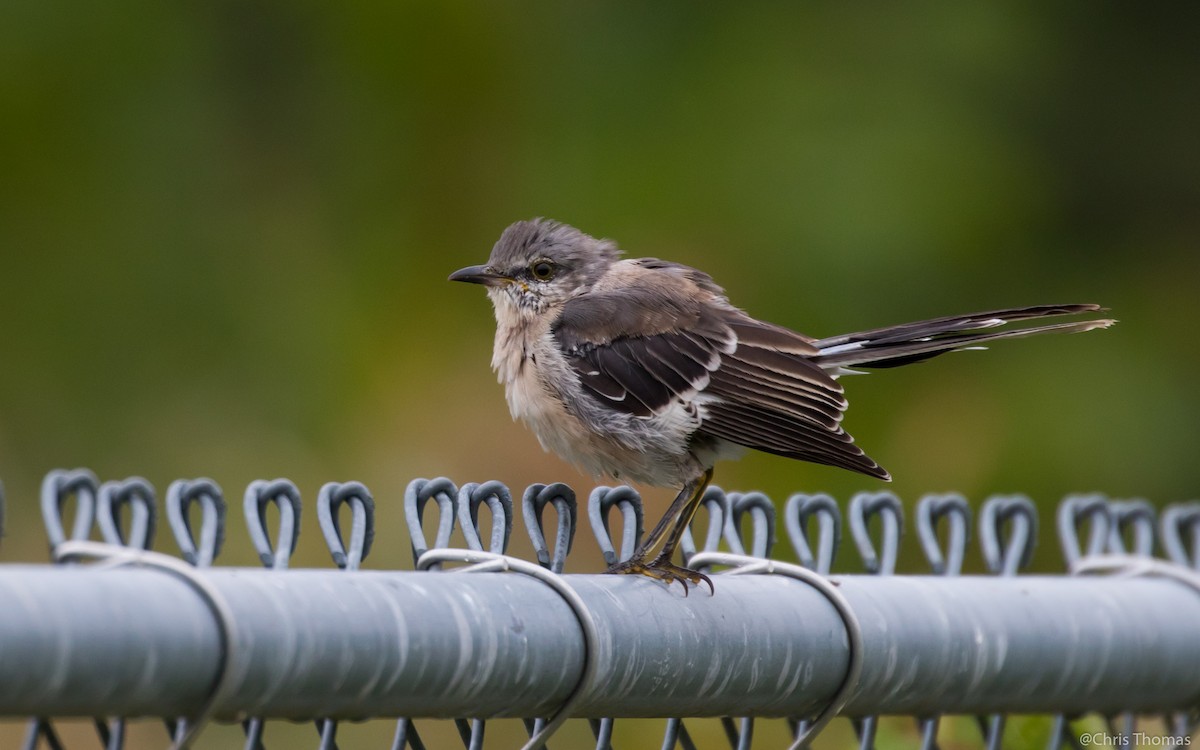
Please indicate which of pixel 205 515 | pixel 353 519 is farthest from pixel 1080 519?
pixel 205 515

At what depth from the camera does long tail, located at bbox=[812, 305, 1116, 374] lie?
326 cm

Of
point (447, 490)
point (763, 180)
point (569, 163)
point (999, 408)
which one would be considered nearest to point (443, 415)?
point (569, 163)

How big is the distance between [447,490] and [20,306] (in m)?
4.68

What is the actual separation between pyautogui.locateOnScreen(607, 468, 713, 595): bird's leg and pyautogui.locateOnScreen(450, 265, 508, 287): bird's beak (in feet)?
3.40

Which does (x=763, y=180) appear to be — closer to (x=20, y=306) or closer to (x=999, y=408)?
(x=999, y=408)

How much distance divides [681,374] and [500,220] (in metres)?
3.28

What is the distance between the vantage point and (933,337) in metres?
3.54

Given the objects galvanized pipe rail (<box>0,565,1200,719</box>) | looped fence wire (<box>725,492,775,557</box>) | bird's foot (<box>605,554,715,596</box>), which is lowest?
galvanized pipe rail (<box>0,565,1200,719</box>)

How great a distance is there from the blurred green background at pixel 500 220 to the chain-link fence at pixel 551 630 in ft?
9.24

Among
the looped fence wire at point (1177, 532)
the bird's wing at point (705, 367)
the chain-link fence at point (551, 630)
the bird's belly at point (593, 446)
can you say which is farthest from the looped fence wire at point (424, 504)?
the looped fence wire at point (1177, 532)

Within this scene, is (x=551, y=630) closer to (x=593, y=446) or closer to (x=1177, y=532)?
(x=593, y=446)

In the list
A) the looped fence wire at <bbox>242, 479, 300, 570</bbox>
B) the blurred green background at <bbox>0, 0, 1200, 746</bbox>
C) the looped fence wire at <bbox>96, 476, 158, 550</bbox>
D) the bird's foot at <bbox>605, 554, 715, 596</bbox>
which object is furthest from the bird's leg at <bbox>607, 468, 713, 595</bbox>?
the blurred green background at <bbox>0, 0, 1200, 746</bbox>

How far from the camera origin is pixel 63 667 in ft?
4.66

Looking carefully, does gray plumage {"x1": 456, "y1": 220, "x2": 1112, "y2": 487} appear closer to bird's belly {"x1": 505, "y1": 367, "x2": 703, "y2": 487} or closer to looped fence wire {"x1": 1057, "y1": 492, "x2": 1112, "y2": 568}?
bird's belly {"x1": 505, "y1": 367, "x2": 703, "y2": 487}
